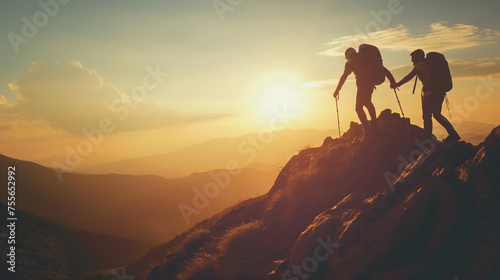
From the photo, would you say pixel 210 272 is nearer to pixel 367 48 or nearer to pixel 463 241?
pixel 463 241

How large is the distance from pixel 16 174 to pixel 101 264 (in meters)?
43.0

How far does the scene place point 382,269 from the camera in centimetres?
590

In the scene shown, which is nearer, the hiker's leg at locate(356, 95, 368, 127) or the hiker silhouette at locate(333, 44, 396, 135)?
the hiker silhouette at locate(333, 44, 396, 135)

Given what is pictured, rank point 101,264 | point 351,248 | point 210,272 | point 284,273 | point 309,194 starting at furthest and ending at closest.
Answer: point 101,264 → point 309,194 → point 210,272 → point 284,273 → point 351,248

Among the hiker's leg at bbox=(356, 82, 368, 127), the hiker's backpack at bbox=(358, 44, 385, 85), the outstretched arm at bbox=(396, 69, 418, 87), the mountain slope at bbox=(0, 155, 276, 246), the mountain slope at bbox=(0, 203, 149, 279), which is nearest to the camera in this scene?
the outstretched arm at bbox=(396, 69, 418, 87)

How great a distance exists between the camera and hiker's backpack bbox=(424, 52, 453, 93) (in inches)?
323

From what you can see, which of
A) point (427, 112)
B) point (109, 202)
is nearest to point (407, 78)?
point (427, 112)

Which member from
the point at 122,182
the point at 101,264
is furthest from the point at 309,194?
the point at 122,182

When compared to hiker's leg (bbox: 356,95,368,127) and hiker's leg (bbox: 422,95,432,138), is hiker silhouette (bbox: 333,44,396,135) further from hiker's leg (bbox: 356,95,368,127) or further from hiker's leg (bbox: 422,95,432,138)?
hiker's leg (bbox: 422,95,432,138)

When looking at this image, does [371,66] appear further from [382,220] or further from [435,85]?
[382,220]

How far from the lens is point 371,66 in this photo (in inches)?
398

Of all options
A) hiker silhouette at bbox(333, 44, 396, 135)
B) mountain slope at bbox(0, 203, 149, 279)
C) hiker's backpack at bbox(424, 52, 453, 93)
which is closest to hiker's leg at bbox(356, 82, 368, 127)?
hiker silhouette at bbox(333, 44, 396, 135)

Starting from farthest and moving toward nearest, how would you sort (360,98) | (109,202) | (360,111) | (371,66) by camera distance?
(109,202)
(360,111)
(360,98)
(371,66)

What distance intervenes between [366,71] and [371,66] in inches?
9.2
